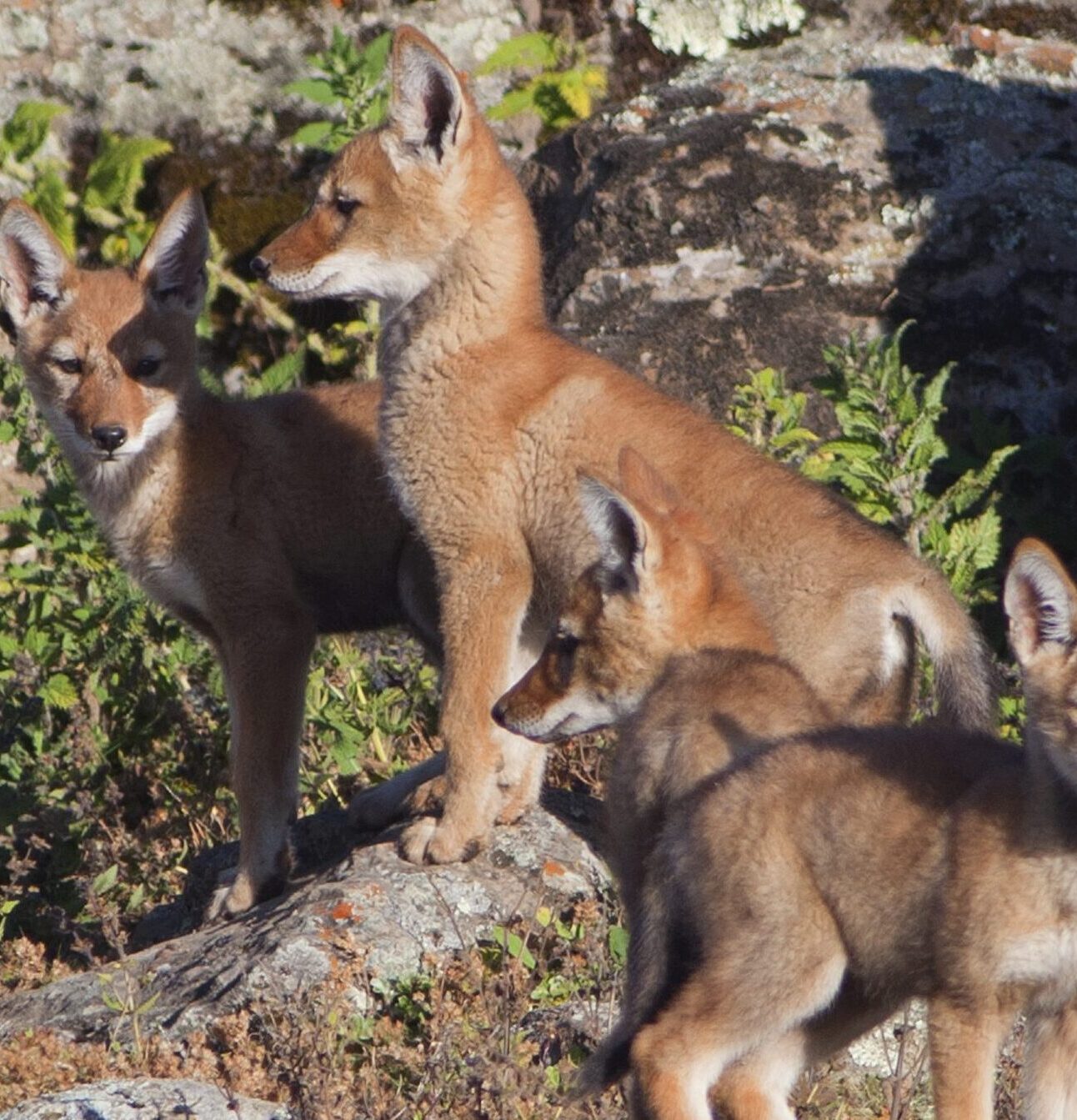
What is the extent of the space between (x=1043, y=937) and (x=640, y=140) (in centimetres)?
635

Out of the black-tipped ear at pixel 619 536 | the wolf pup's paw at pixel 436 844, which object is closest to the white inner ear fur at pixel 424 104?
the black-tipped ear at pixel 619 536

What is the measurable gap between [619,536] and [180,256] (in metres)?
2.87

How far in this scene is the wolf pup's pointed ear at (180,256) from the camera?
23.8 feet

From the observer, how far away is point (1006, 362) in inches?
347

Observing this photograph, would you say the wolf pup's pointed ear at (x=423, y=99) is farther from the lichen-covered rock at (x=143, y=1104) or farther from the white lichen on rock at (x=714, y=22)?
the white lichen on rock at (x=714, y=22)

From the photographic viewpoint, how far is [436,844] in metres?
6.10

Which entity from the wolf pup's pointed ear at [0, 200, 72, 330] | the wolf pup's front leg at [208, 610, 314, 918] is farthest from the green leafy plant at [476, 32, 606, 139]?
the wolf pup's front leg at [208, 610, 314, 918]

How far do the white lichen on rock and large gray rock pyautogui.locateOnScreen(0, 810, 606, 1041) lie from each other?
19.1 ft

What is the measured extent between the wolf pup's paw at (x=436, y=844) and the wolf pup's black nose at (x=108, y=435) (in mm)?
1757

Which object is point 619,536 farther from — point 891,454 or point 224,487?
point 891,454

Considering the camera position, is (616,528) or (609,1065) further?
(616,528)

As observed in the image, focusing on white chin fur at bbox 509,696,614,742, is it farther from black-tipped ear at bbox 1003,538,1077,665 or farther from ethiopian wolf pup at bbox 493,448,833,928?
black-tipped ear at bbox 1003,538,1077,665

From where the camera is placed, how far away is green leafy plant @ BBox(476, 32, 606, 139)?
1030 cm

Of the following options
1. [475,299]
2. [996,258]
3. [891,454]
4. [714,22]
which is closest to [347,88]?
[714,22]
